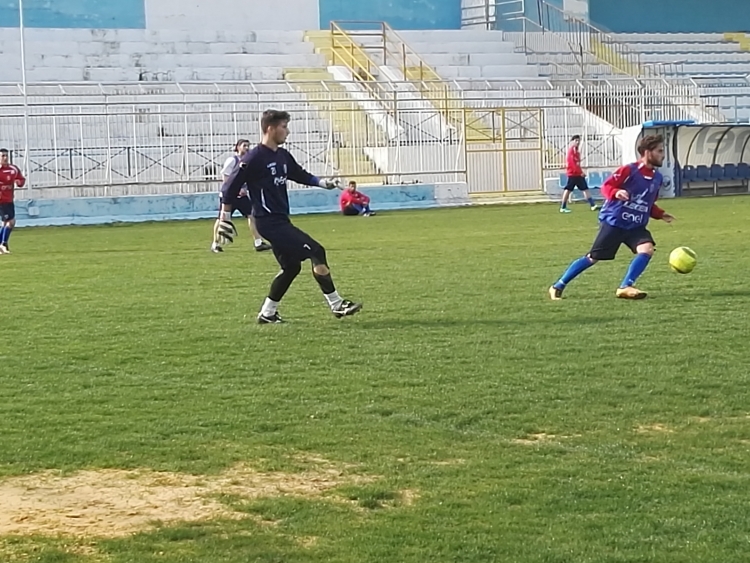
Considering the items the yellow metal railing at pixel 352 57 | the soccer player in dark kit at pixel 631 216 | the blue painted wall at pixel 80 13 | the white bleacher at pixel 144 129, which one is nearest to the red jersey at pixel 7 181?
the white bleacher at pixel 144 129

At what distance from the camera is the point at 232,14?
40.3m

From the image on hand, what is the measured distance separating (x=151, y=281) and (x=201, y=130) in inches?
691

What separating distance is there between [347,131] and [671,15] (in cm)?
1822

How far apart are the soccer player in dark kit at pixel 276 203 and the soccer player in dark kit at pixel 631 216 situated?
2344 mm

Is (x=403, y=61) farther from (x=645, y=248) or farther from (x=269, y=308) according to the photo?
(x=269, y=308)

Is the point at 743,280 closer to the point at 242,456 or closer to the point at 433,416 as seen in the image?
the point at 433,416

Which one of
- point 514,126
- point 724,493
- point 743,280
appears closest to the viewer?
point 724,493

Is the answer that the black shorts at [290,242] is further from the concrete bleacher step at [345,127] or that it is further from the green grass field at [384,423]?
the concrete bleacher step at [345,127]

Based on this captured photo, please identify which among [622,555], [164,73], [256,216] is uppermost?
[164,73]

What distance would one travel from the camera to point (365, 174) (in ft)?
105

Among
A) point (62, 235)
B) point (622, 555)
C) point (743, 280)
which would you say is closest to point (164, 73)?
point (62, 235)

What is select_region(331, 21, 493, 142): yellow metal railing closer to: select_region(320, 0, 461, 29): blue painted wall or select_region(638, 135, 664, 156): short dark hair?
select_region(320, 0, 461, 29): blue painted wall

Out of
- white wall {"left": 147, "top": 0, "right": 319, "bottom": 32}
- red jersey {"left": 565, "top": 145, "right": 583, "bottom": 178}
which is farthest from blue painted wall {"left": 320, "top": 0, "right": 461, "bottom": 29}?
red jersey {"left": 565, "top": 145, "right": 583, "bottom": 178}

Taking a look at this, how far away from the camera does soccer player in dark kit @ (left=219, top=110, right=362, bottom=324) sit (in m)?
10.2
